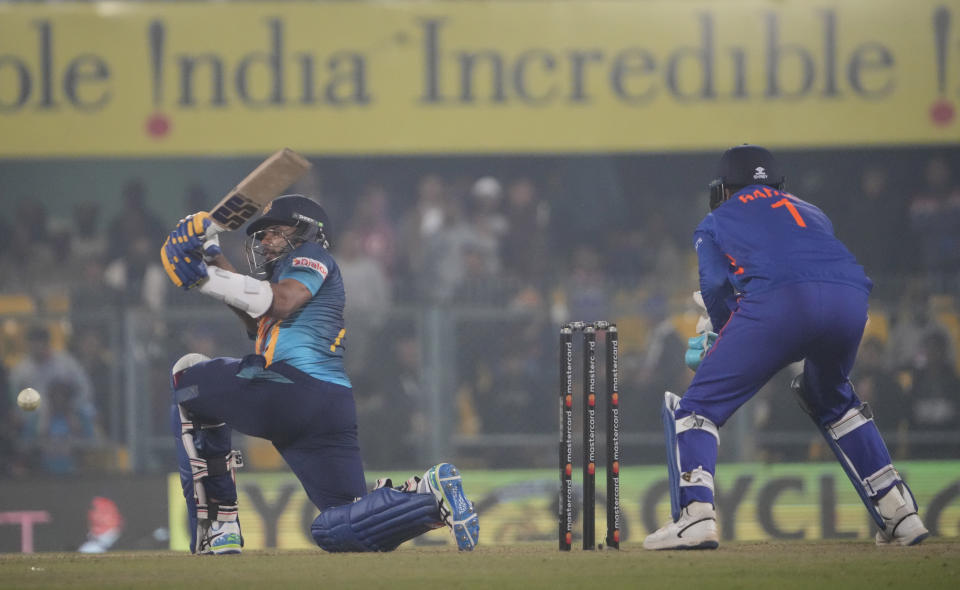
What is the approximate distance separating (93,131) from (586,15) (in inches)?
198

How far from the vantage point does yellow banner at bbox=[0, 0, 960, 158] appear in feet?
48.4

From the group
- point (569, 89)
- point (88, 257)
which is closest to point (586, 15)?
point (569, 89)

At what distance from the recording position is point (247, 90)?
14.8 metres

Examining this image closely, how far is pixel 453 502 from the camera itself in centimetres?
734

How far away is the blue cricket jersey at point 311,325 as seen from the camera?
24.7ft

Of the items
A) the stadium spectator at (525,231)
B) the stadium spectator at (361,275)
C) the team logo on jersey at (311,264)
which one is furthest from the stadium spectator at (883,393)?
Result: the team logo on jersey at (311,264)

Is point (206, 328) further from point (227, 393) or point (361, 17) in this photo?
point (227, 393)

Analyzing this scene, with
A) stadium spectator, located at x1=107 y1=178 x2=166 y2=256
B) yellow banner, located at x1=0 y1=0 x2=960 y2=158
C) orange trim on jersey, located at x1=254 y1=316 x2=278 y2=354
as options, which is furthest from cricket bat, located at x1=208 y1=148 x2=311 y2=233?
stadium spectator, located at x1=107 y1=178 x2=166 y2=256

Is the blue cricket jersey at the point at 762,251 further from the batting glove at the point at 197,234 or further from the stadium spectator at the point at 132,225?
the stadium spectator at the point at 132,225

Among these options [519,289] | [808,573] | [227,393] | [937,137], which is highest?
[937,137]

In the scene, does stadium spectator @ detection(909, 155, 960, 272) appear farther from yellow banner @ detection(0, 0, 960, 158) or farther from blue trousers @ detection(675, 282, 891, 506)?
blue trousers @ detection(675, 282, 891, 506)

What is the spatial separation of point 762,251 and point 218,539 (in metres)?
3.11

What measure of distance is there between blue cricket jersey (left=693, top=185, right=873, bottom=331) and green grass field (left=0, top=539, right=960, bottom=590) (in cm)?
128

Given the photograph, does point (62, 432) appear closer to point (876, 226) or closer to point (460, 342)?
point (460, 342)
